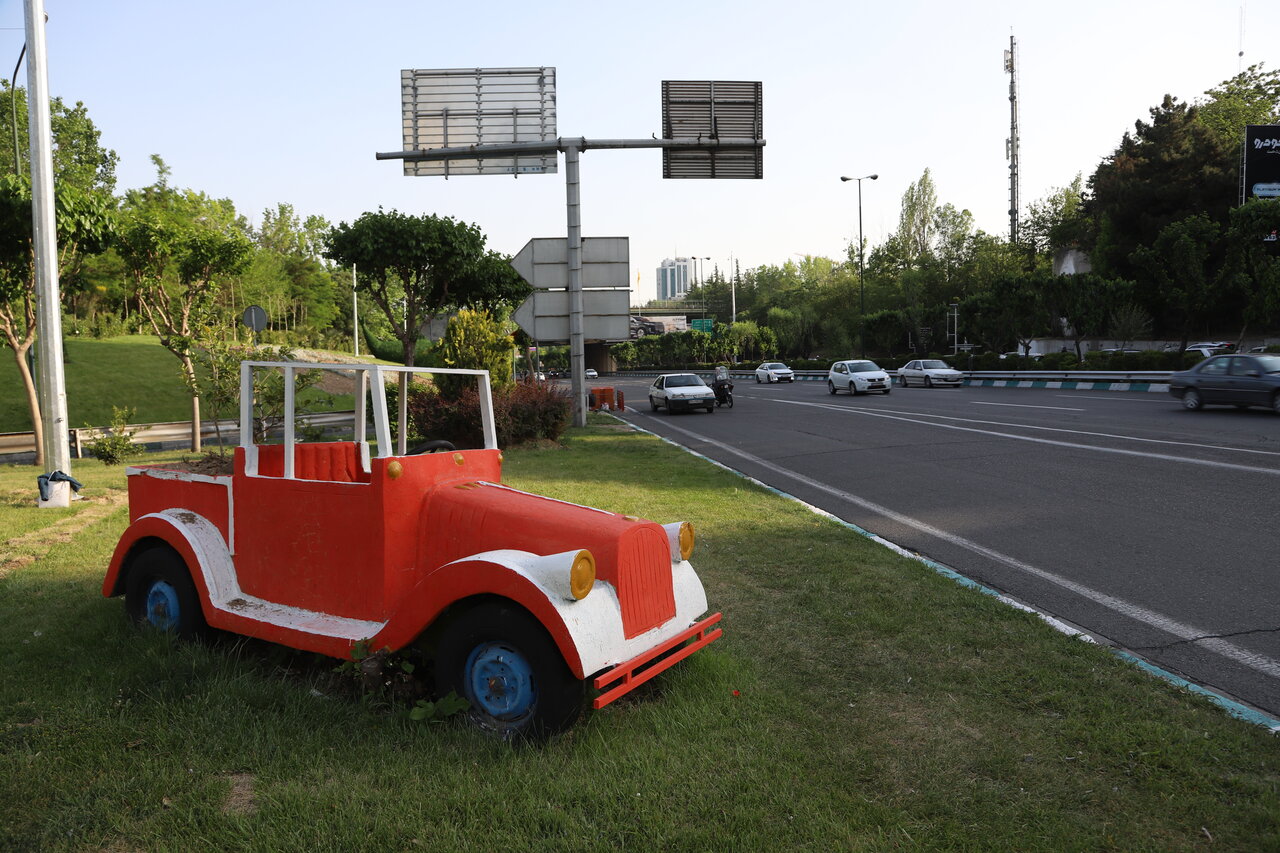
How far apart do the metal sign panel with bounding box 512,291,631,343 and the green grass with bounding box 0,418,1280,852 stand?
15.1 meters

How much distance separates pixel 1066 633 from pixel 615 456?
406 inches

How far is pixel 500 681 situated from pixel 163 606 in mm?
2466

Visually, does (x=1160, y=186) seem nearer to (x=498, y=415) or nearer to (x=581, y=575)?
(x=498, y=415)

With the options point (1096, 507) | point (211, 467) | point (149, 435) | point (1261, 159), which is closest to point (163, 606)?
point (211, 467)

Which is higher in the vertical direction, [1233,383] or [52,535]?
[1233,383]

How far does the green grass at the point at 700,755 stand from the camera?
2775 millimetres

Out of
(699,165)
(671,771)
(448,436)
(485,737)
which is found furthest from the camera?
(699,165)

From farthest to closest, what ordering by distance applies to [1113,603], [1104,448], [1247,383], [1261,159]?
[1261,159], [1247,383], [1104,448], [1113,603]

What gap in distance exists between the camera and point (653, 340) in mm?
98188

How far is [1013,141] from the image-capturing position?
73.6m

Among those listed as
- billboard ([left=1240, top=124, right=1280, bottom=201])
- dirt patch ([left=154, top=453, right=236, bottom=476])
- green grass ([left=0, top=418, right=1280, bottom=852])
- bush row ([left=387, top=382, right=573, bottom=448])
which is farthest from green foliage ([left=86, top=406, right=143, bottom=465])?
billboard ([left=1240, top=124, right=1280, bottom=201])

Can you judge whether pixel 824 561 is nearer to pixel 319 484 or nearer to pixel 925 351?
pixel 319 484

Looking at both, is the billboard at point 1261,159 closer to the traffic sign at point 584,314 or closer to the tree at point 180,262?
the traffic sign at point 584,314

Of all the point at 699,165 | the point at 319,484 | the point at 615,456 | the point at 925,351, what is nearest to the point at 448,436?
the point at 615,456
